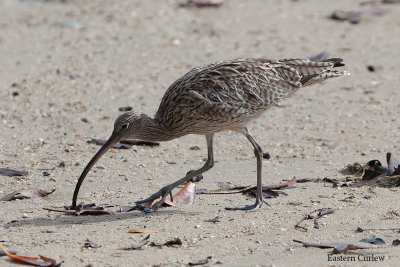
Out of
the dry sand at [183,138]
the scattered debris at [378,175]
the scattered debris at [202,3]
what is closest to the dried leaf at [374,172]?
the scattered debris at [378,175]

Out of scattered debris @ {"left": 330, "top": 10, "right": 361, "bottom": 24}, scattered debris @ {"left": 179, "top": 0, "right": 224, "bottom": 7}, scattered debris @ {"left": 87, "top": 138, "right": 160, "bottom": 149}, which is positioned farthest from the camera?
scattered debris @ {"left": 179, "top": 0, "right": 224, "bottom": 7}

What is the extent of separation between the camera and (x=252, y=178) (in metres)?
9.20

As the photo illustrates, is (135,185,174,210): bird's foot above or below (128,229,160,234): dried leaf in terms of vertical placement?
above

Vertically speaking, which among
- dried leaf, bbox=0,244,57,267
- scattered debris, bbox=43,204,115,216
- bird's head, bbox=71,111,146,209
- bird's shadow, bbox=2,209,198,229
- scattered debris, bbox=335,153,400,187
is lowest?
dried leaf, bbox=0,244,57,267

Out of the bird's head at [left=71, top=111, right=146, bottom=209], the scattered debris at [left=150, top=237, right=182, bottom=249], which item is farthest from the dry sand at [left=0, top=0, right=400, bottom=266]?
the bird's head at [left=71, top=111, right=146, bottom=209]

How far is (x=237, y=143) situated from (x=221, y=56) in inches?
158

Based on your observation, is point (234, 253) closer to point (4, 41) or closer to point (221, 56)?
point (221, 56)

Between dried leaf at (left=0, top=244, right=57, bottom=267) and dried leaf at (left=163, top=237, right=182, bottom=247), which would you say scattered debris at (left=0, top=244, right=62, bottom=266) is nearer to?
dried leaf at (left=0, top=244, right=57, bottom=267)

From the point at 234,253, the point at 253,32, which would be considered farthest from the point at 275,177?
the point at 253,32

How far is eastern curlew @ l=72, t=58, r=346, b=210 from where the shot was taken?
8281 millimetres

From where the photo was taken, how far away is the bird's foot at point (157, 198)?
8211mm

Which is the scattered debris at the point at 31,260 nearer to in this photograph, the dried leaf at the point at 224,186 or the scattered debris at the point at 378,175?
the dried leaf at the point at 224,186

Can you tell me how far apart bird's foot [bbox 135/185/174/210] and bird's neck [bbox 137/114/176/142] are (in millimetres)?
670

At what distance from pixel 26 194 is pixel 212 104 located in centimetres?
257
